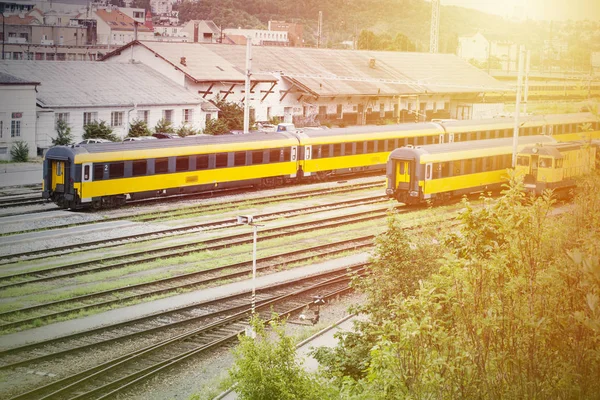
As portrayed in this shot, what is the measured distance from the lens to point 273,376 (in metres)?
12.8

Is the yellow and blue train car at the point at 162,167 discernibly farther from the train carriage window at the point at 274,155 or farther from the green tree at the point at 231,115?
the green tree at the point at 231,115

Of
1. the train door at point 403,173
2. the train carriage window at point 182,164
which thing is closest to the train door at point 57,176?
the train carriage window at point 182,164

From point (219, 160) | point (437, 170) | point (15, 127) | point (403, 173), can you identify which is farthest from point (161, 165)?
point (15, 127)

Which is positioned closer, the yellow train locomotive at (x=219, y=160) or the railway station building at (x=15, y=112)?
the yellow train locomotive at (x=219, y=160)

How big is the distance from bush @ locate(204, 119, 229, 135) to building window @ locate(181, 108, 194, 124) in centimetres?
111

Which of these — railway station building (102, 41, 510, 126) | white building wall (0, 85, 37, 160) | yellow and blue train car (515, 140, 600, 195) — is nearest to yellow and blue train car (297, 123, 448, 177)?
yellow and blue train car (515, 140, 600, 195)

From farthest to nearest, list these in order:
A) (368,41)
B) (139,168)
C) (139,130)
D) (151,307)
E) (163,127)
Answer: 1. (368,41)
2. (163,127)
3. (139,130)
4. (139,168)
5. (151,307)

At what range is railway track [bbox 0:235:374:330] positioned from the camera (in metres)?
20.7

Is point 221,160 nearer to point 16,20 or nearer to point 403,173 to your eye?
point 403,173

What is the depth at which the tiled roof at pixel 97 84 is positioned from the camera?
4750 cm

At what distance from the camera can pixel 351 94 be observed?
64.2 meters

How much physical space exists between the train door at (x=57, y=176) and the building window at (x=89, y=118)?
47.2 ft

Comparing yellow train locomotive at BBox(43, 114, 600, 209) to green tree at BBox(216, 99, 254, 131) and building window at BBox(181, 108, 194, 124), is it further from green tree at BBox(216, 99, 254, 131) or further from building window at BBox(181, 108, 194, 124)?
building window at BBox(181, 108, 194, 124)

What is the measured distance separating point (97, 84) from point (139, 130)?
4.75 m
